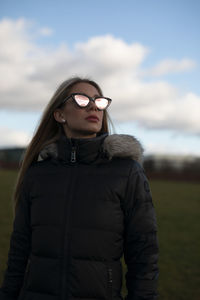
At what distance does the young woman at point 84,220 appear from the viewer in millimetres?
1740

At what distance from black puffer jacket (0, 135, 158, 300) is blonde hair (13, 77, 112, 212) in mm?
243

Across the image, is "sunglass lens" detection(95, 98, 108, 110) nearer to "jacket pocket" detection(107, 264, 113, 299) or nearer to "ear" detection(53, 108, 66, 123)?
"ear" detection(53, 108, 66, 123)

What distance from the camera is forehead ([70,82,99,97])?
213 centimetres

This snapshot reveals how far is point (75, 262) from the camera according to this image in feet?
5.73

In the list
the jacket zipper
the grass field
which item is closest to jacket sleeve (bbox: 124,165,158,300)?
the jacket zipper

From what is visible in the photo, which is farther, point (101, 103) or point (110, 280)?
point (101, 103)

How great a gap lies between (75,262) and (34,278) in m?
0.25

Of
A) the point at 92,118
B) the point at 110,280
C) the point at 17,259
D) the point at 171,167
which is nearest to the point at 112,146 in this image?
the point at 92,118

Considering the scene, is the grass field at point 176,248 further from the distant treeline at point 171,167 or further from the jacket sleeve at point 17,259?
the distant treeline at point 171,167

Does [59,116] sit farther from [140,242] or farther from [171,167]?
[171,167]

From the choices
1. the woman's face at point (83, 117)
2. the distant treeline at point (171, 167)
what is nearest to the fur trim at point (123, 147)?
the woman's face at point (83, 117)

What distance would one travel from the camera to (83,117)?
2.06 metres

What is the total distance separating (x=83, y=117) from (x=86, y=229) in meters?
0.65

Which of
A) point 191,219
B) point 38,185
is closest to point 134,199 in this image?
point 38,185
